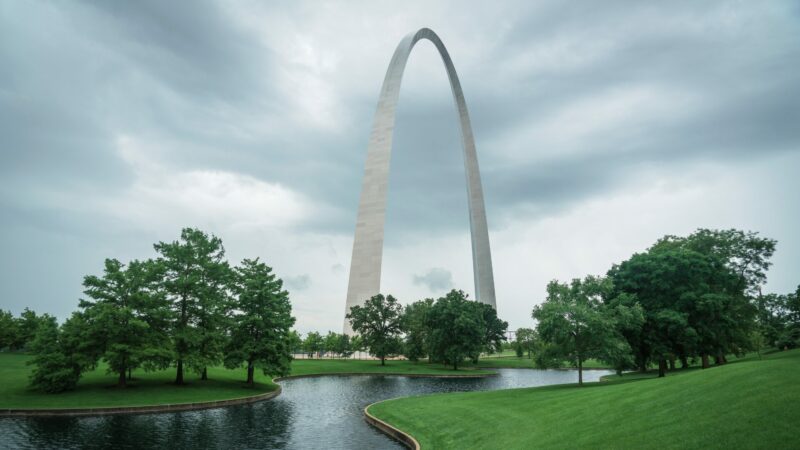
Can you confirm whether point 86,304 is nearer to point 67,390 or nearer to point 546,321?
point 67,390

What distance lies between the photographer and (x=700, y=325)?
117ft

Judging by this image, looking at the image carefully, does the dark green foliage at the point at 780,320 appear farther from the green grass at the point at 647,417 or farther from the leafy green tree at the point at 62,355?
the leafy green tree at the point at 62,355

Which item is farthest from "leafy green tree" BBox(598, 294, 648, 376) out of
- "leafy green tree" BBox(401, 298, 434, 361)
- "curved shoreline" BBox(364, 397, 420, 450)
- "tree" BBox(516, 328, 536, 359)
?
"tree" BBox(516, 328, 536, 359)

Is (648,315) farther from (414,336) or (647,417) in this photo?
(414,336)

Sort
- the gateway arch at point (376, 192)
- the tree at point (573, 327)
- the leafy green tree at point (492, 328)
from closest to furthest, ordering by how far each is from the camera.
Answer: the tree at point (573, 327)
the gateway arch at point (376, 192)
the leafy green tree at point (492, 328)

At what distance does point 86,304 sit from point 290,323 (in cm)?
1485

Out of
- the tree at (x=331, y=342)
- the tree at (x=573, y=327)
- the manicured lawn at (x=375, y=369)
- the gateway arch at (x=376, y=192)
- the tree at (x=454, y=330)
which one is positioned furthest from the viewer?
the tree at (x=331, y=342)

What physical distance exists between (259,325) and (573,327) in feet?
78.3

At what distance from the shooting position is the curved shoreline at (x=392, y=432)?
20344mm

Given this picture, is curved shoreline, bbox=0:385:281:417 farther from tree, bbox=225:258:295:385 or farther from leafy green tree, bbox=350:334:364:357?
leafy green tree, bbox=350:334:364:357

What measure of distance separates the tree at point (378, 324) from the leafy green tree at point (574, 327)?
33.8m

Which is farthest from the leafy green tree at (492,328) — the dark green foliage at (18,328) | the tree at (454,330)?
the dark green foliage at (18,328)

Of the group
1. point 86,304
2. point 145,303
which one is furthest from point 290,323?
point 86,304

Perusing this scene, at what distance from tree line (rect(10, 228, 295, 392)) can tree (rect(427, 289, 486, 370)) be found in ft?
83.6
